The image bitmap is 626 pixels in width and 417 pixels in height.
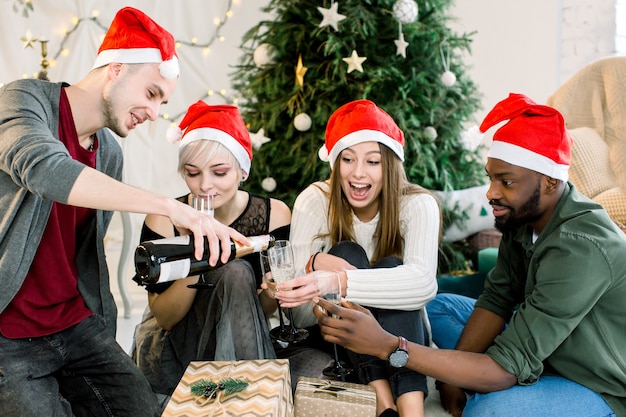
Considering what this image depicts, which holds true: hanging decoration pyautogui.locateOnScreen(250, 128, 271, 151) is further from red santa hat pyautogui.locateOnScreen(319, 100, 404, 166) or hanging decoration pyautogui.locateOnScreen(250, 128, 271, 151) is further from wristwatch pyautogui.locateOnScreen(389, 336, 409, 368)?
wristwatch pyautogui.locateOnScreen(389, 336, 409, 368)

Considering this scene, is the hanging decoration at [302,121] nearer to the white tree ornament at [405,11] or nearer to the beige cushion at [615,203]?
the white tree ornament at [405,11]

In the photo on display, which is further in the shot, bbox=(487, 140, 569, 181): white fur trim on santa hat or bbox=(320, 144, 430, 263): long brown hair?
bbox=(320, 144, 430, 263): long brown hair

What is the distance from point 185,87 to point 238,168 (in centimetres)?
259

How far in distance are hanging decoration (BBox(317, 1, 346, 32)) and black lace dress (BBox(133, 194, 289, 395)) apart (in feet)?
3.99

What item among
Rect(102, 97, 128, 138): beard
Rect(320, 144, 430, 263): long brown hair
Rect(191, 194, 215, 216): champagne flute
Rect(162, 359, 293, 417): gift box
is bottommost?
Rect(162, 359, 293, 417): gift box

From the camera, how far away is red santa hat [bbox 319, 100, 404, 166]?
218cm

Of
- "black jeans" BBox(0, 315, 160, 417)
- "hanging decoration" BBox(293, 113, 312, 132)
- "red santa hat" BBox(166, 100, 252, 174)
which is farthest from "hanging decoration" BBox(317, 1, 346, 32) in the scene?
"black jeans" BBox(0, 315, 160, 417)

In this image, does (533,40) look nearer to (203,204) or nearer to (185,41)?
(185,41)

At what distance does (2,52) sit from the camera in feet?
14.2

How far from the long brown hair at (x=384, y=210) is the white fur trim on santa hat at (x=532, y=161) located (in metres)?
0.42

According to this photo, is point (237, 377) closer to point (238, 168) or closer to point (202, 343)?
point (202, 343)

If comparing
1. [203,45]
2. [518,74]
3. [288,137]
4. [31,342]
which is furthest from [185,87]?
[31,342]

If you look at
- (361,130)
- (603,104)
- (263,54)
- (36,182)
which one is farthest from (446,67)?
(36,182)

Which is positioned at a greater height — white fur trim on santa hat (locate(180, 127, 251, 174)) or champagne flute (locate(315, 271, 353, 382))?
white fur trim on santa hat (locate(180, 127, 251, 174))
